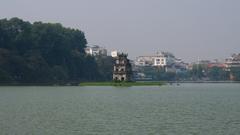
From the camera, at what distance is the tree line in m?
120

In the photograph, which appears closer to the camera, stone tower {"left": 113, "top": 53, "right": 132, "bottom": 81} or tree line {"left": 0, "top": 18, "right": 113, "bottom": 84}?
tree line {"left": 0, "top": 18, "right": 113, "bottom": 84}

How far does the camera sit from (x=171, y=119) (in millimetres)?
40219

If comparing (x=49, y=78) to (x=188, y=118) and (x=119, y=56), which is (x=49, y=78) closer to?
(x=119, y=56)

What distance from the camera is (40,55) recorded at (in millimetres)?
129750

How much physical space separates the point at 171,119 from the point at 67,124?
285 inches

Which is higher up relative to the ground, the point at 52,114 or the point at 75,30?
the point at 75,30

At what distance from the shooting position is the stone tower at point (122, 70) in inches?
5217

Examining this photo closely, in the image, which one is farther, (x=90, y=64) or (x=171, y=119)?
(x=90, y=64)

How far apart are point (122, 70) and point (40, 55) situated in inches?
700

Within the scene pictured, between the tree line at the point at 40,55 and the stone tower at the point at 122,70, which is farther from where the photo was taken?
the stone tower at the point at 122,70

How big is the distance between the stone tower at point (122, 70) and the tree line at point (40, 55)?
37.2 ft

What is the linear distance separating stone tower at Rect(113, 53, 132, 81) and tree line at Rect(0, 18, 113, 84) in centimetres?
1135

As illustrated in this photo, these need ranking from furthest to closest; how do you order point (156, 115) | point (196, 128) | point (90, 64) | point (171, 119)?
point (90, 64) → point (156, 115) → point (171, 119) → point (196, 128)

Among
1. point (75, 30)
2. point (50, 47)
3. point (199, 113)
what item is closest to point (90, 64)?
point (75, 30)
